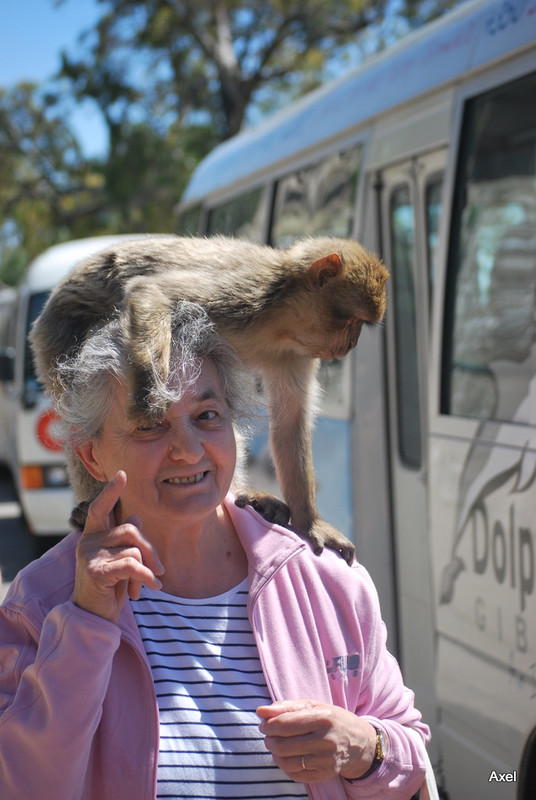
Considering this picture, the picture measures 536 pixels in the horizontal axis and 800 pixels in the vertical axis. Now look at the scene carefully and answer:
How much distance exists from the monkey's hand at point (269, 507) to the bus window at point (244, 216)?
3500mm

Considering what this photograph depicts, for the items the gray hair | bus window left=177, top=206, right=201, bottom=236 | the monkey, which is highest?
bus window left=177, top=206, right=201, bottom=236

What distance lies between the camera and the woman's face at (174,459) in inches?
80.6

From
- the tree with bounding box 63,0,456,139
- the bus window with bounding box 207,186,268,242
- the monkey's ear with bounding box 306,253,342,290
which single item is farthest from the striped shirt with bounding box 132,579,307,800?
the tree with bounding box 63,0,456,139

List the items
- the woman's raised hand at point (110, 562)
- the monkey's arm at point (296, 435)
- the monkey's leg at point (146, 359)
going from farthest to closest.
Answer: the monkey's arm at point (296, 435)
the monkey's leg at point (146, 359)
the woman's raised hand at point (110, 562)

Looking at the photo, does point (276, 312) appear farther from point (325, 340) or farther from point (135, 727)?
point (135, 727)

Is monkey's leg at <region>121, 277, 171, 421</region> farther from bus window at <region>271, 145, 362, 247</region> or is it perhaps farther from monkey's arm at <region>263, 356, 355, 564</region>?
bus window at <region>271, 145, 362, 247</region>

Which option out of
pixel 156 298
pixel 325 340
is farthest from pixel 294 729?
pixel 325 340

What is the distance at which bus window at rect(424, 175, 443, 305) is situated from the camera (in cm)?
423

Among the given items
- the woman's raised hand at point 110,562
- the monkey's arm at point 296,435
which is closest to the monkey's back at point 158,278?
the monkey's arm at point 296,435

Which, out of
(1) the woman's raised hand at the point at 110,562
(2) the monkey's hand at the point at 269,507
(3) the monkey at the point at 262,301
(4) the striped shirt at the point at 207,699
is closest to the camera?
(1) the woman's raised hand at the point at 110,562

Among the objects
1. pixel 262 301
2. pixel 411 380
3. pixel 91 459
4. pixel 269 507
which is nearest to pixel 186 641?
pixel 91 459

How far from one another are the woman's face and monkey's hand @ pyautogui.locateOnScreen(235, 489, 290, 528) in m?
0.54

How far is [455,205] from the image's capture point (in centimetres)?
376

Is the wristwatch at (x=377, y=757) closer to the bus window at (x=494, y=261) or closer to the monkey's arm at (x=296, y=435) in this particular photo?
the monkey's arm at (x=296, y=435)
